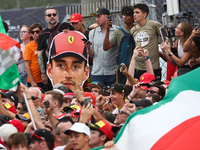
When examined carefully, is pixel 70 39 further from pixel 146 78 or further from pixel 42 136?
pixel 42 136

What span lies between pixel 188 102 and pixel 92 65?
407 centimetres

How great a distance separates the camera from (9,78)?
476 centimetres

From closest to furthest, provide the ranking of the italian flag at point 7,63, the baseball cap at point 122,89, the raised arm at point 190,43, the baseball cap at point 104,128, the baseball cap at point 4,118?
the baseball cap at point 104,128, the italian flag at point 7,63, the baseball cap at point 4,118, the baseball cap at point 122,89, the raised arm at point 190,43

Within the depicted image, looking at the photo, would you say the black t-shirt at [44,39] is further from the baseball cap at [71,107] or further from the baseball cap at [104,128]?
the baseball cap at [104,128]

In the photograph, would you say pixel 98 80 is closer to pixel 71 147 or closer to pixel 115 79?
pixel 115 79

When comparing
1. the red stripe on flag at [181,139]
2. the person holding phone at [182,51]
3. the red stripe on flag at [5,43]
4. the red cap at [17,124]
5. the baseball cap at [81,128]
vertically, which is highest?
the red stripe on flag at [5,43]

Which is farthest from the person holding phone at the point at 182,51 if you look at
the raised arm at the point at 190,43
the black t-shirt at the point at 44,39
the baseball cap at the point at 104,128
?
the baseball cap at the point at 104,128

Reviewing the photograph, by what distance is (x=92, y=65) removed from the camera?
8.04m

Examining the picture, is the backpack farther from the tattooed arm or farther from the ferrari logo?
the tattooed arm

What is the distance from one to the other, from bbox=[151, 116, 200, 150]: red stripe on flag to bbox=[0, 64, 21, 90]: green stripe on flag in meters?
1.96

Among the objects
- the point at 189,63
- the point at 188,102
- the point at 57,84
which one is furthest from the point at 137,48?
the point at 188,102

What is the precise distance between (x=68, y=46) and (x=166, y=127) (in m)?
3.84

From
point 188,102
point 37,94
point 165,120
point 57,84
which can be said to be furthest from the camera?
point 57,84

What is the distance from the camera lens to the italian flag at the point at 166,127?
11.7ft
